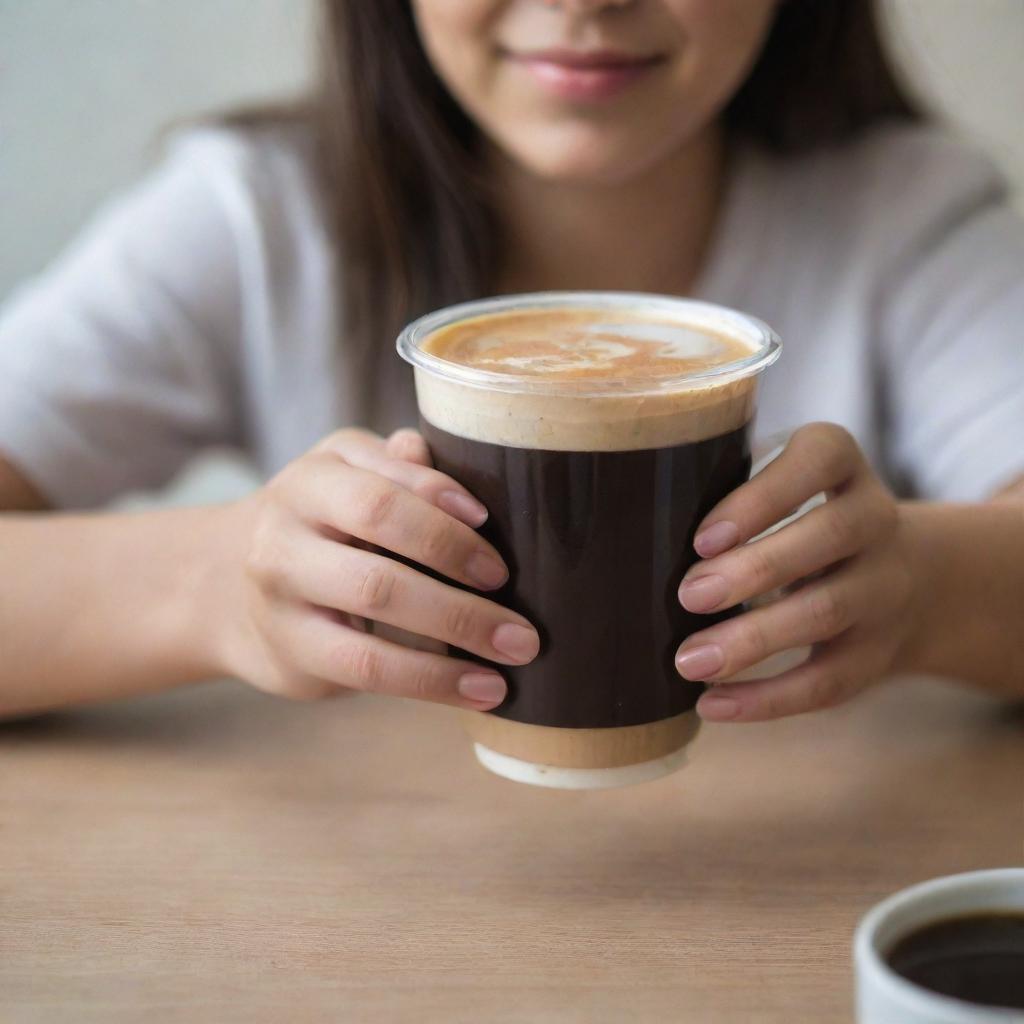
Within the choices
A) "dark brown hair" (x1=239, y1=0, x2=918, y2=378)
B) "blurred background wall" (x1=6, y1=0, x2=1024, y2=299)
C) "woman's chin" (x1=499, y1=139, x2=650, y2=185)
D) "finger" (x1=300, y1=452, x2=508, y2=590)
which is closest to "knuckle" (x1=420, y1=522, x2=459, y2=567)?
Result: "finger" (x1=300, y1=452, x2=508, y2=590)

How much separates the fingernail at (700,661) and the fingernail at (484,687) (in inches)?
3.5

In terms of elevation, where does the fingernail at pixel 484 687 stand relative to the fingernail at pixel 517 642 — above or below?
below

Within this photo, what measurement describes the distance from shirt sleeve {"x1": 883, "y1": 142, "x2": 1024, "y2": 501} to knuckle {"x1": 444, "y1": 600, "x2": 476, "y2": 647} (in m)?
0.64

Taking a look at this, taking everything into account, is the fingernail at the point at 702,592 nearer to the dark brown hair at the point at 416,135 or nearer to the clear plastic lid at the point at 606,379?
the clear plastic lid at the point at 606,379

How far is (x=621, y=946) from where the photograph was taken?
56 cm

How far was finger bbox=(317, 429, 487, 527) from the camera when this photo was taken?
580mm

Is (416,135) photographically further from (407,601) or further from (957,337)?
(407,601)

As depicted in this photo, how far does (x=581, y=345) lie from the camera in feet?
2.11

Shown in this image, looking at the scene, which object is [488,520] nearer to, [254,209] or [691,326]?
[691,326]

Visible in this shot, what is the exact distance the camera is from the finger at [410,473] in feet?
1.90

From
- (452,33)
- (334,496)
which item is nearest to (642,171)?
(452,33)

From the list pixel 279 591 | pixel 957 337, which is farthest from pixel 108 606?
pixel 957 337

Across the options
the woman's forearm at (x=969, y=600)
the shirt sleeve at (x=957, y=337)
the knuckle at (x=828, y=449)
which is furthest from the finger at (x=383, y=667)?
the shirt sleeve at (x=957, y=337)

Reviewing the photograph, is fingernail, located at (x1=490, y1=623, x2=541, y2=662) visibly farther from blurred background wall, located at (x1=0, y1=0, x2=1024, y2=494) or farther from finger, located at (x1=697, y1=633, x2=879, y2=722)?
blurred background wall, located at (x1=0, y1=0, x2=1024, y2=494)
